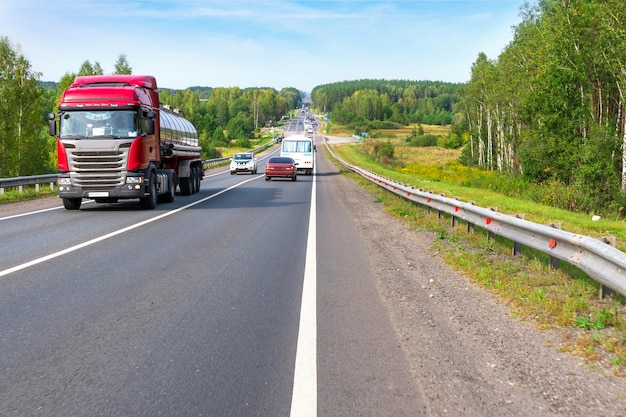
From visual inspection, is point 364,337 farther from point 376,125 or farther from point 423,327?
point 376,125

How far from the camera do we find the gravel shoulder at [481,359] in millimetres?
3719

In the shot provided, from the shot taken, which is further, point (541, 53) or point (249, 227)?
point (541, 53)

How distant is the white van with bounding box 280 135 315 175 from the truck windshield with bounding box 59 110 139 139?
25.8m

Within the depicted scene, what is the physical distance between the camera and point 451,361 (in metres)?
4.54

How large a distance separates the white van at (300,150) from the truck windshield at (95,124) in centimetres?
2577

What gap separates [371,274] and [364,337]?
3.07m

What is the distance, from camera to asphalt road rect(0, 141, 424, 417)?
12.5ft

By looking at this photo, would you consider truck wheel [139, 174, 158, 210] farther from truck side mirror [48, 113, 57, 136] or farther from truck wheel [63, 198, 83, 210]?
truck side mirror [48, 113, 57, 136]

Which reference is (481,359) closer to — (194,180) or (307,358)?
(307,358)

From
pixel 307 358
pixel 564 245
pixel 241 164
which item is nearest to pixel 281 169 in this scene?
pixel 241 164

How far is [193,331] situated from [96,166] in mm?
12199

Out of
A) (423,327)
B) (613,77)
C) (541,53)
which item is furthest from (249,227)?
(541,53)

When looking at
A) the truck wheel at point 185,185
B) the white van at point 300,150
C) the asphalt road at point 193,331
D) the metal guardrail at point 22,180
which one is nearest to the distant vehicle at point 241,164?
the white van at point 300,150

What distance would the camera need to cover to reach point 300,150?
42.7 metres
